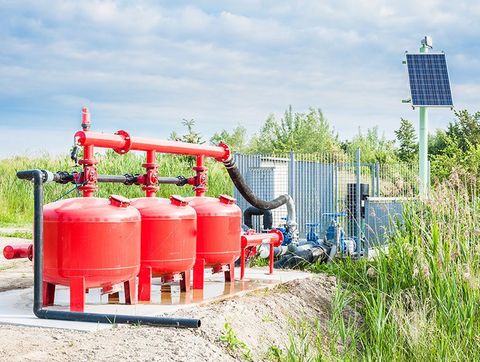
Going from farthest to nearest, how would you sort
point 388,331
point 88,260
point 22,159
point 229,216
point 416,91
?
point 22,159, point 416,91, point 229,216, point 388,331, point 88,260

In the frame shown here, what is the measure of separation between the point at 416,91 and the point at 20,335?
400 inches

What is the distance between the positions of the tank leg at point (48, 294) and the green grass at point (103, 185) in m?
13.1

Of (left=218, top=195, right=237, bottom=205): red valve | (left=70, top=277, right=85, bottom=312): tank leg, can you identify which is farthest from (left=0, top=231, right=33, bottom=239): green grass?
(left=70, top=277, right=85, bottom=312): tank leg

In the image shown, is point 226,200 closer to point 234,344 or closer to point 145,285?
point 145,285

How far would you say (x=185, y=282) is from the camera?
8570 millimetres

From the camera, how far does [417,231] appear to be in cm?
943

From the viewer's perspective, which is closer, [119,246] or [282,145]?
[119,246]

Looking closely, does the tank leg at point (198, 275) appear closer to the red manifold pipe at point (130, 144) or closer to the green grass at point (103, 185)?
the red manifold pipe at point (130, 144)

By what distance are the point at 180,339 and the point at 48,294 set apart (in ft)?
6.87

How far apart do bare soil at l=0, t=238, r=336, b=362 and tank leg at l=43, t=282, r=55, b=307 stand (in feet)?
3.37

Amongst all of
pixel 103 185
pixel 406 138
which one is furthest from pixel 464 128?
pixel 103 185

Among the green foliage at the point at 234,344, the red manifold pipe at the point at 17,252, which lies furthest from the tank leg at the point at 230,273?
the green foliage at the point at 234,344

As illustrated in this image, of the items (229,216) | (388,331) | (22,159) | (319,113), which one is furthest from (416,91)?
(319,113)

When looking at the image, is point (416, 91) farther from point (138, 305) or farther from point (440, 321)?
point (138, 305)
